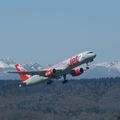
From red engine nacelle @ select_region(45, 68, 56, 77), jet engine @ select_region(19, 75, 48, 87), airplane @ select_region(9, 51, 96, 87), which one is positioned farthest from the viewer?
jet engine @ select_region(19, 75, 48, 87)

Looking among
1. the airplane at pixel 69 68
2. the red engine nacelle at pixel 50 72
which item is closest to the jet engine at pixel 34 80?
the airplane at pixel 69 68

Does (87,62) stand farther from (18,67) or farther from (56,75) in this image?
(18,67)

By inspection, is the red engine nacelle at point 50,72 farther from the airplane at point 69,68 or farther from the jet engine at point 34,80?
the jet engine at point 34,80

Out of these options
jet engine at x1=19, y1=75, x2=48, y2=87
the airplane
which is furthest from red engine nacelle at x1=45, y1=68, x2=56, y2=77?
jet engine at x1=19, y1=75, x2=48, y2=87

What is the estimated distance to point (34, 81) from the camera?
6929 inches

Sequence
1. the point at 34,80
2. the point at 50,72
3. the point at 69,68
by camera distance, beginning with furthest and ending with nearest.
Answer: the point at 34,80, the point at 50,72, the point at 69,68

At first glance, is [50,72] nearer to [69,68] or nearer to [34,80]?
[69,68]

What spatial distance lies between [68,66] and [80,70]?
6667 millimetres

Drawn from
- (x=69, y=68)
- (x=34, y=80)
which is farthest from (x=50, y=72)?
(x=34, y=80)

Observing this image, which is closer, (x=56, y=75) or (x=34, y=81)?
(x=56, y=75)

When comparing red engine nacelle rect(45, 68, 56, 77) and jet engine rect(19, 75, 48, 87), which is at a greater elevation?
red engine nacelle rect(45, 68, 56, 77)

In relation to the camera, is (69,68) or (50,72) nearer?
(69,68)

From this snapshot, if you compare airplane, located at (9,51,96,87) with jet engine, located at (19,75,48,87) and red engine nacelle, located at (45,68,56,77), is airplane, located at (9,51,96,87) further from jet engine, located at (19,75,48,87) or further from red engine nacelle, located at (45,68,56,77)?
jet engine, located at (19,75,48,87)


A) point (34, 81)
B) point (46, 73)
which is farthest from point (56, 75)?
point (34, 81)
